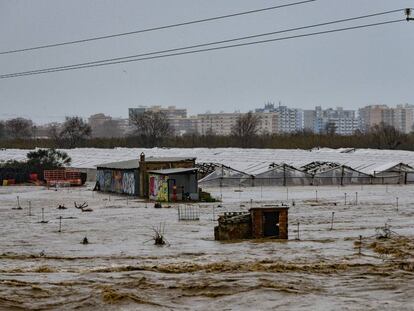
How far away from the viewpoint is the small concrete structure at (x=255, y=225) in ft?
94.3

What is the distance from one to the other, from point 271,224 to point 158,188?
2040 cm

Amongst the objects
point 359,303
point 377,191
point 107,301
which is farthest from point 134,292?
point 377,191

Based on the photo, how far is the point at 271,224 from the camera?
29156 mm

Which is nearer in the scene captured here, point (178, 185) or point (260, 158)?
point (178, 185)

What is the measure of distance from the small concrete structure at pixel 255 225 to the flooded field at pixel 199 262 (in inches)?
21.9

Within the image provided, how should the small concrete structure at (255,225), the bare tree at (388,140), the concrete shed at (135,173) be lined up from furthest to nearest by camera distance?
the bare tree at (388,140) → the concrete shed at (135,173) → the small concrete structure at (255,225)

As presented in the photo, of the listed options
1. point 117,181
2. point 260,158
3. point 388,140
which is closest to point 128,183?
point 117,181

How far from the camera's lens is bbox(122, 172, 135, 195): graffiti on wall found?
53.6m

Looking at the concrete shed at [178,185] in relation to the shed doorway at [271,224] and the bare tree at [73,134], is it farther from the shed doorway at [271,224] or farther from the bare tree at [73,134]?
the bare tree at [73,134]

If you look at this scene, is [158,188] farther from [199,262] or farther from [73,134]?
[73,134]

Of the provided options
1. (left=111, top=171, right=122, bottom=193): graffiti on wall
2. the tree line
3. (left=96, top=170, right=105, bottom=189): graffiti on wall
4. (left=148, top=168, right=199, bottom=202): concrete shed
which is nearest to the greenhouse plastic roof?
(left=96, top=170, right=105, bottom=189): graffiti on wall

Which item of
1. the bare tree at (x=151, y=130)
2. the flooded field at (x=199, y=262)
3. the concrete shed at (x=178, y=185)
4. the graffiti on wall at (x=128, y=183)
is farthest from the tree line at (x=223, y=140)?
the flooded field at (x=199, y=262)

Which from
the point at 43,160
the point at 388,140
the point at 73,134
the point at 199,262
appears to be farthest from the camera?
the point at 73,134

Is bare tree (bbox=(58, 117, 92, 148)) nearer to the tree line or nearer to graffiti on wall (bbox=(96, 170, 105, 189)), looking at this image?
the tree line
